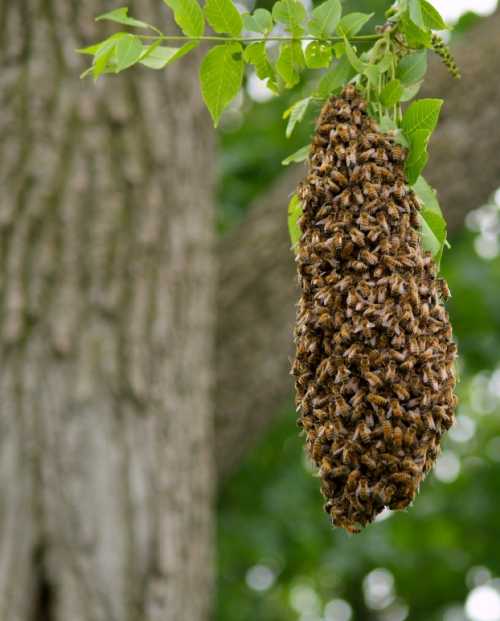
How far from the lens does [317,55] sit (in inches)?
75.6

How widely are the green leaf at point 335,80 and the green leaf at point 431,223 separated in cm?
24

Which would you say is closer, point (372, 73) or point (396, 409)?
point (396, 409)

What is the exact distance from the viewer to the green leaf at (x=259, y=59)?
6.21 ft

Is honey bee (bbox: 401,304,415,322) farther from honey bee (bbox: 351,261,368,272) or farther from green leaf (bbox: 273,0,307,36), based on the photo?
green leaf (bbox: 273,0,307,36)

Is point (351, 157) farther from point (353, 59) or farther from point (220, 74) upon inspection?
point (220, 74)

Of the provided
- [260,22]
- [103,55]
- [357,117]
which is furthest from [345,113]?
[103,55]

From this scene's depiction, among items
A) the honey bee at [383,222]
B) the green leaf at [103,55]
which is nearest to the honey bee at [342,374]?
the honey bee at [383,222]

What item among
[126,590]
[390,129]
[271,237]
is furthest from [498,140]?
[390,129]

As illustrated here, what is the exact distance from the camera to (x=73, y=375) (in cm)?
457

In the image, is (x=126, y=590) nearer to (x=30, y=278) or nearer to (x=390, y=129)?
(x=30, y=278)

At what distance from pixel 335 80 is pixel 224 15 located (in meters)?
0.24

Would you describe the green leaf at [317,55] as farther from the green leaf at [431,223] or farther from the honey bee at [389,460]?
the honey bee at [389,460]

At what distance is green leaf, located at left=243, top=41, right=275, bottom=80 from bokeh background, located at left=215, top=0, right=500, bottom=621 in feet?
14.9

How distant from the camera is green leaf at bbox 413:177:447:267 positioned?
1800mm
